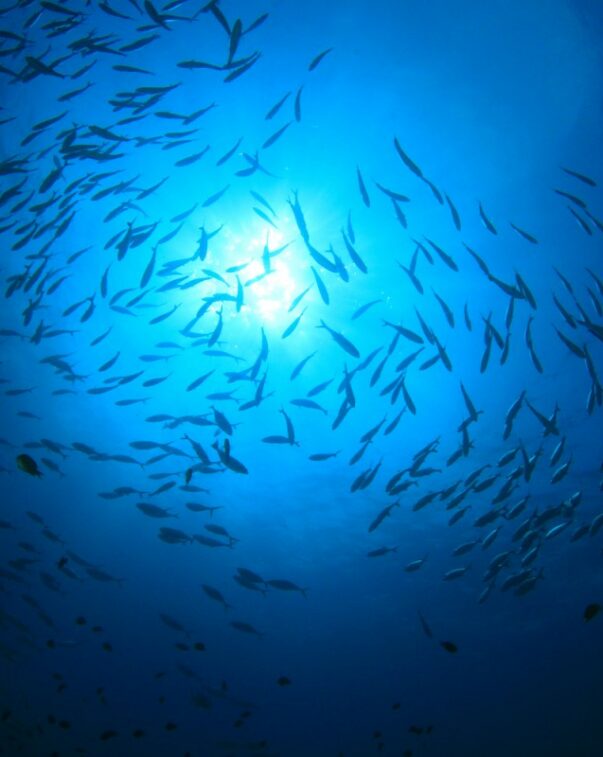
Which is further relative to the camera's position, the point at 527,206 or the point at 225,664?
the point at 225,664

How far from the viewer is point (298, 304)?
38.3 feet

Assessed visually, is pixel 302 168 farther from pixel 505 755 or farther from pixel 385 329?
pixel 505 755

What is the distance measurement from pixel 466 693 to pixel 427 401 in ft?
137

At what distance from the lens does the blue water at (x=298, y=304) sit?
823cm

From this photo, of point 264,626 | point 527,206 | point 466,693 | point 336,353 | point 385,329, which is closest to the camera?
point 527,206

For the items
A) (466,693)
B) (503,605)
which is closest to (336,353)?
(503,605)

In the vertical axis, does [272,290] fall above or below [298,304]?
above

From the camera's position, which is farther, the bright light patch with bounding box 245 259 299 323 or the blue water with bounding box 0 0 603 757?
the bright light patch with bounding box 245 259 299 323

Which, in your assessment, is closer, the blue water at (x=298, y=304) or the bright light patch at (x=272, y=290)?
the blue water at (x=298, y=304)

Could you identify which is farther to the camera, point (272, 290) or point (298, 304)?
point (298, 304)

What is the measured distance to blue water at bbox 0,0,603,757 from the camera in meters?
8.23

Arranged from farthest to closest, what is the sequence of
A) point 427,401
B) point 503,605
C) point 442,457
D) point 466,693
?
point 466,693
point 503,605
point 442,457
point 427,401

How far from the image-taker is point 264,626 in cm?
3177

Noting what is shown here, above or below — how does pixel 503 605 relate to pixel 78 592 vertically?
above
